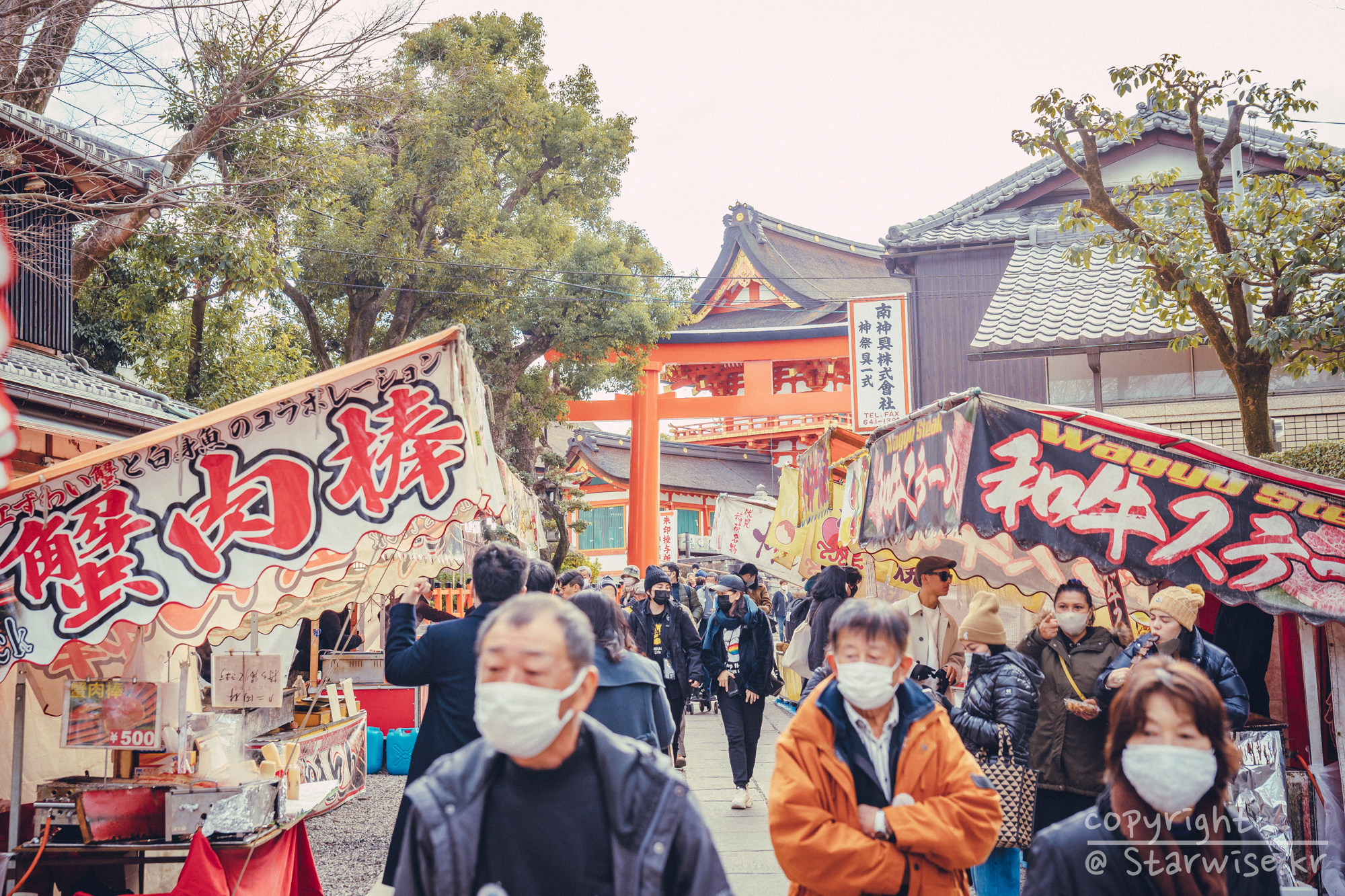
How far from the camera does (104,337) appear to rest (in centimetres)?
1255

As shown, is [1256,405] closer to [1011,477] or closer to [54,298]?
[1011,477]

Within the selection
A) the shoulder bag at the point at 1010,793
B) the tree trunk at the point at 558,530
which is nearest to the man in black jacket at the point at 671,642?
the shoulder bag at the point at 1010,793

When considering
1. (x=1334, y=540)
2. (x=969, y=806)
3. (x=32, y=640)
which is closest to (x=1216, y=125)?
(x=1334, y=540)

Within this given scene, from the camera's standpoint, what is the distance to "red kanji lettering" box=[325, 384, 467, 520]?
491 centimetres

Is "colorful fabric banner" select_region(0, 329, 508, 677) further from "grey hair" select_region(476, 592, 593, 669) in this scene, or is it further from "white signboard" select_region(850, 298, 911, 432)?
"white signboard" select_region(850, 298, 911, 432)

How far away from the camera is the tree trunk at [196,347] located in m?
13.0

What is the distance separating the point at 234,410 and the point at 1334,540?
530 centimetres

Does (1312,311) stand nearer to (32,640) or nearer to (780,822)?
(780,822)

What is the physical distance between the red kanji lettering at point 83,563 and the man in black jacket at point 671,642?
221 inches

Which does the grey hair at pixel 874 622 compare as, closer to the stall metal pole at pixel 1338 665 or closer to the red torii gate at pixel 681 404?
the stall metal pole at pixel 1338 665

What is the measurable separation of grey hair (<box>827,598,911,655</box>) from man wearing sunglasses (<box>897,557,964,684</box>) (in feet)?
5.97

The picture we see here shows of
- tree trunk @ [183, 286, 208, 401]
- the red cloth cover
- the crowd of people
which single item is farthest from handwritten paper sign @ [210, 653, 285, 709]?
tree trunk @ [183, 286, 208, 401]

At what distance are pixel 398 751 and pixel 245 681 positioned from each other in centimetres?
425

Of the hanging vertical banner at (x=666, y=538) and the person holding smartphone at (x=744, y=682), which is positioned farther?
the hanging vertical banner at (x=666, y=538)
